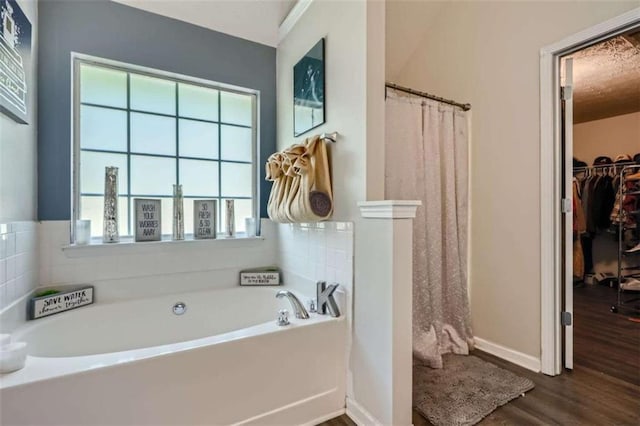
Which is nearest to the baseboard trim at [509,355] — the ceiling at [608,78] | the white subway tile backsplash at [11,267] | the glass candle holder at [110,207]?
the ceiling at [608,78]

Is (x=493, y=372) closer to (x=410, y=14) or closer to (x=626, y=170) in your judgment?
(x=410, y=14)

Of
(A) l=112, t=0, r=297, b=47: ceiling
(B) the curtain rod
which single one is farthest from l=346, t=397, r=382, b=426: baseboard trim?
(A) l=112, t=0, r=297, b=47: ceiling

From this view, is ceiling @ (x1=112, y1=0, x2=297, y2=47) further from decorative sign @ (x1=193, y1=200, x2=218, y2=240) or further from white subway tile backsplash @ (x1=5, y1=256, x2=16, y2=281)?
white subway tile backsplash @ (x1=5, y1=256, x2=16, y2=281)

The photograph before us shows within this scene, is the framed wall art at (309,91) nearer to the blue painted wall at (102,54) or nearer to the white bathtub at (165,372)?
the blue painted wall at (102,54)

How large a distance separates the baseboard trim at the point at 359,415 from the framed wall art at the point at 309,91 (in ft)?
5.21

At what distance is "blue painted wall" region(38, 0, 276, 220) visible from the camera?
1.82 metres

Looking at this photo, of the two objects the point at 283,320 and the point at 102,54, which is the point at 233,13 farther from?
the point at 283,320

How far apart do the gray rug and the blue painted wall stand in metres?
1.64

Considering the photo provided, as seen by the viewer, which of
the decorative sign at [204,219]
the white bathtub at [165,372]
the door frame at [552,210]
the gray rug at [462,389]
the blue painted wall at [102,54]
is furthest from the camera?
the decorative sign at [204,219]

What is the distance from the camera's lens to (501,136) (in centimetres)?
219

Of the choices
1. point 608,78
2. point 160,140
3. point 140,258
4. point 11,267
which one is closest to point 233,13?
point 160,140

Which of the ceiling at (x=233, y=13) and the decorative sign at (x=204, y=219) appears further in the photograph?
the decorative sign at (x=204, y=219)

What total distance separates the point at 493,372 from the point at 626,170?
141 inches

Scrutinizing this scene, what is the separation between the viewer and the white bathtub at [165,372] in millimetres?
1100
